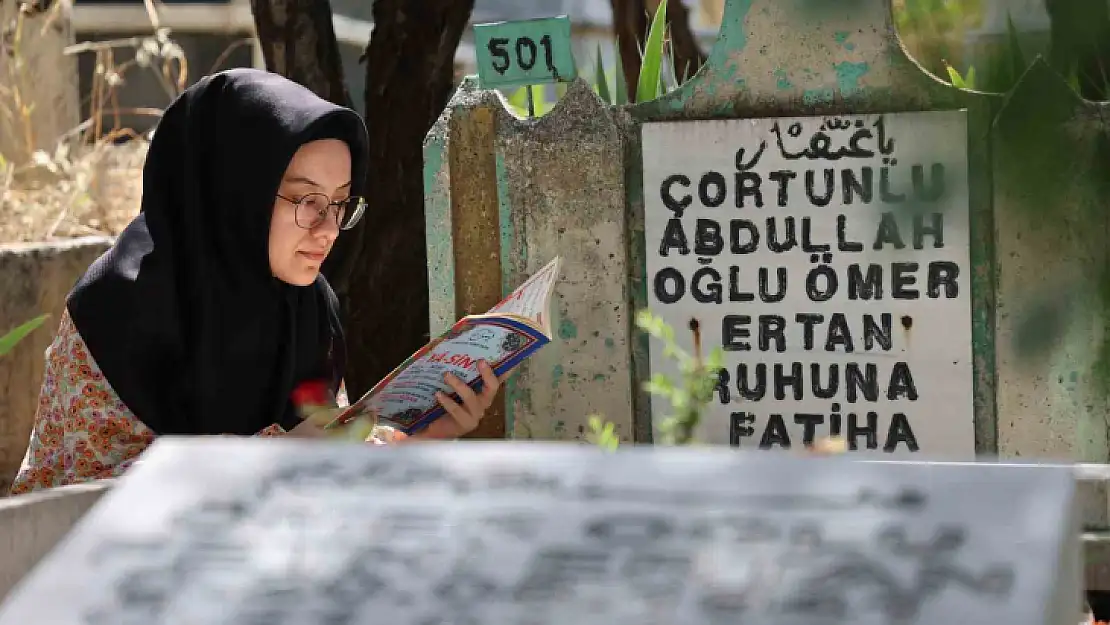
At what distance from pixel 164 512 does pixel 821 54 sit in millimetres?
2440

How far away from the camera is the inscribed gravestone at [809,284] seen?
376cm

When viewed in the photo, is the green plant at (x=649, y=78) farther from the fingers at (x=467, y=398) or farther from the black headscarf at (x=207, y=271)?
the fingers at (x=467, y=398)

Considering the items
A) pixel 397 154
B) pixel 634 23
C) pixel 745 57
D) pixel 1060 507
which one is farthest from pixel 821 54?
pixel 634 23

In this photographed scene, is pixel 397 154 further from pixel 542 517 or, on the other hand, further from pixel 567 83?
pixel 542 517

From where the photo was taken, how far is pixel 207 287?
11.0 ft

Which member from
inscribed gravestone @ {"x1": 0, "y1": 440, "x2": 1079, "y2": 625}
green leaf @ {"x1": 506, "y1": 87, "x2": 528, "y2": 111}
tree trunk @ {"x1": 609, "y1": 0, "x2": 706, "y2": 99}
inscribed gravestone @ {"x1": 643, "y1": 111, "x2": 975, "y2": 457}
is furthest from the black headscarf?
tree trunk @ {"x1": 609, "y1": 0, "x2": 706, "y2": 99}

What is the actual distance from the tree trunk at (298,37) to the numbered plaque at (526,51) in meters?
1.58

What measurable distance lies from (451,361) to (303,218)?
49 centimetres

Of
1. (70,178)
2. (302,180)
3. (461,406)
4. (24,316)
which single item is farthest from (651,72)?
(70,178)

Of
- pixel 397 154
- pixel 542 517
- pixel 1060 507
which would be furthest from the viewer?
pixel 397 154

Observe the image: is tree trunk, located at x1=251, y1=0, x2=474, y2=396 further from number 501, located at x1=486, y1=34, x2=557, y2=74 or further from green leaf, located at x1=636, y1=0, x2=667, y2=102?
number 501, located at x1=486, y1=34, x2=557, y2=74

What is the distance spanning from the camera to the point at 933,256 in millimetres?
3742

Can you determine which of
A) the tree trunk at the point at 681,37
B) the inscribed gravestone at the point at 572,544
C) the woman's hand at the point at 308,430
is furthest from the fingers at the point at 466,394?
the tree trunk at the point at 681,37

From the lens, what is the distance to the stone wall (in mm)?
5035
